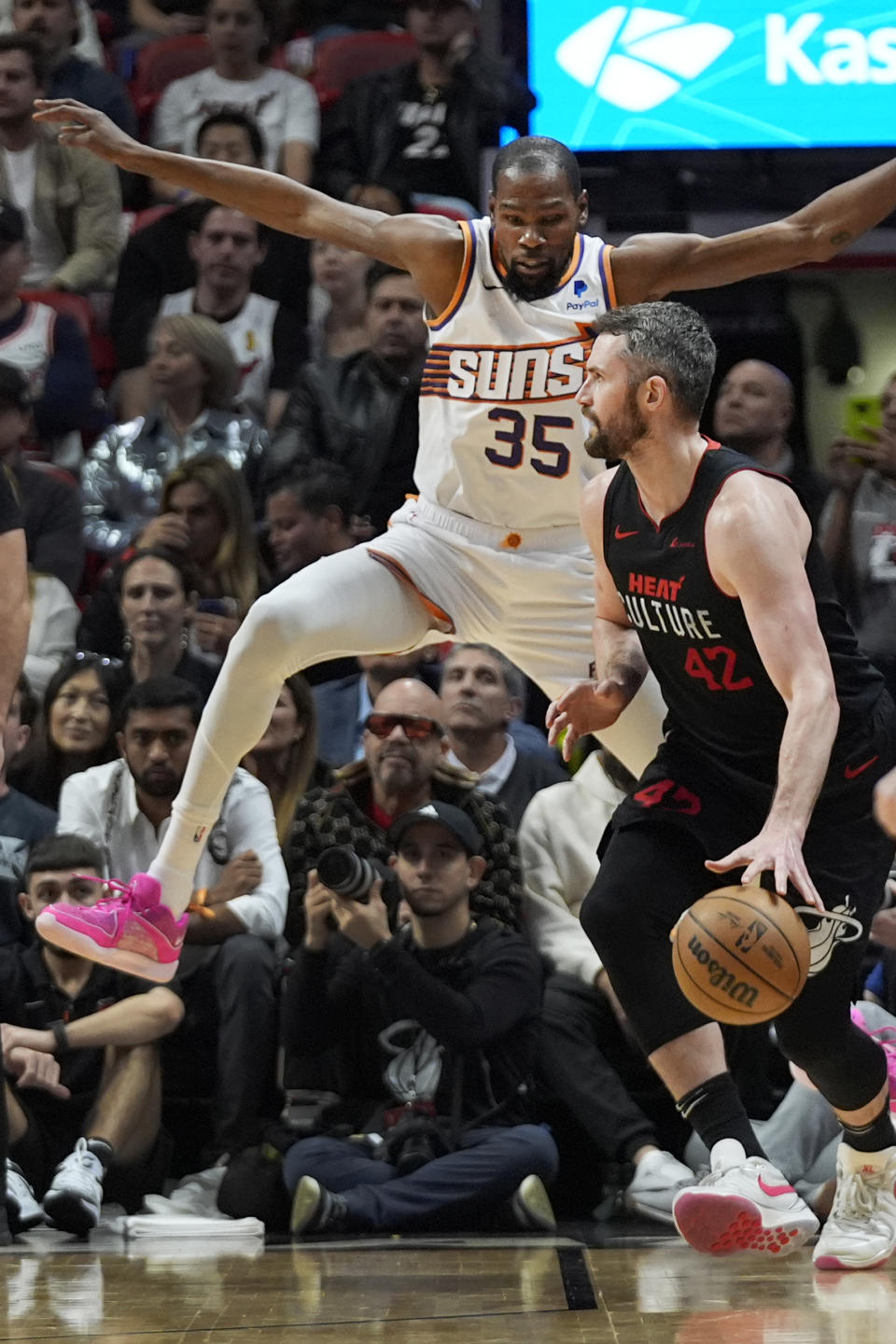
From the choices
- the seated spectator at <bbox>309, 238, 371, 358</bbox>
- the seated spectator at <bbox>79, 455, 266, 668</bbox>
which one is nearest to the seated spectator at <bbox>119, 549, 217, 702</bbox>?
the seated spectator at <bbox>79, 455, 266, 668</bbox>

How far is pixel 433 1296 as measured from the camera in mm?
4297

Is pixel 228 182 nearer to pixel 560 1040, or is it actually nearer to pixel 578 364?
pixel 578 364

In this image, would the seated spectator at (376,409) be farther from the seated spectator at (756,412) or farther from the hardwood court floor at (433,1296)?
the hardwood court floor at (433,1296)

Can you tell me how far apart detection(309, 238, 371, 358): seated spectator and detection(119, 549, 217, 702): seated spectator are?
1.68 metres

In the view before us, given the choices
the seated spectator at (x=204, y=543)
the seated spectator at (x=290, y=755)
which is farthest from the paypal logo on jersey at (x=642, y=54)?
the seated spectator at (x=290, y=755)

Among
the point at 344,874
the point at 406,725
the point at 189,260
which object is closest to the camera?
the point at 344,874

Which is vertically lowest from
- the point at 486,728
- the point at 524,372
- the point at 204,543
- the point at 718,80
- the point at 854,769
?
the point at 486,728

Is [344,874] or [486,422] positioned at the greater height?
[486,422]

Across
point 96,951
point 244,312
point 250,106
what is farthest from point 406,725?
point 250,106

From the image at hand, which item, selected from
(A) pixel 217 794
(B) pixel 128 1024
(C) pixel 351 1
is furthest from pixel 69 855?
(C) pixel 351 1

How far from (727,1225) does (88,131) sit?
10.1ft

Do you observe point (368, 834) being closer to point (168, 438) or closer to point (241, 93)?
point (168, 438)

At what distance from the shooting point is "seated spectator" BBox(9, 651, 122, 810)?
21.7ft

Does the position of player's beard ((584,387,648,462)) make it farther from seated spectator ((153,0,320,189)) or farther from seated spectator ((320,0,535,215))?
seated spectator ((153,0,320,189))
